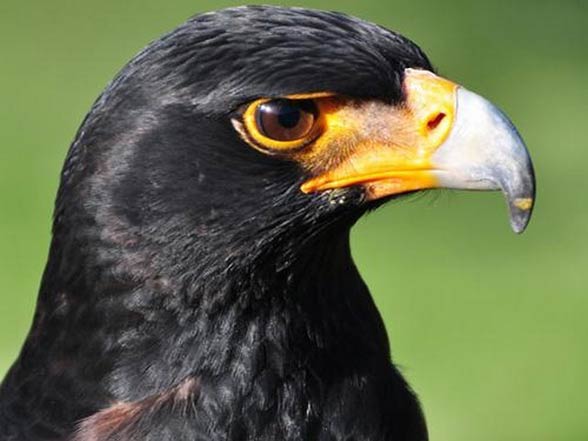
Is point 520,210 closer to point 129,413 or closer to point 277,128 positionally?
point 277,128

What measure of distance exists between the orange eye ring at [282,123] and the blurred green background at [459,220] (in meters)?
3.00

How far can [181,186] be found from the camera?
428 centimetres

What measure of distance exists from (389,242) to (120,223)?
5932 millimetres

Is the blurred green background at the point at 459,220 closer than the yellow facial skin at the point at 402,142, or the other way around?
the yellow facial skin at the point at 402,142

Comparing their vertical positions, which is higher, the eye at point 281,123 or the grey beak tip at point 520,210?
the eye at point 281,123

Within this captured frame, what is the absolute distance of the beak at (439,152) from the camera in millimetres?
4133

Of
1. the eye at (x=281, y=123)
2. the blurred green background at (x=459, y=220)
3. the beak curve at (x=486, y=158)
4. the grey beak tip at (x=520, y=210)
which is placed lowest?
the blurred green background at (x=459, y=220)

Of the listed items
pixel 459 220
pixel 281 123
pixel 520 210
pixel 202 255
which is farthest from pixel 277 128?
pixel 459 220

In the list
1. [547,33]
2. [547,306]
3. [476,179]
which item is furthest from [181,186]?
[547,33]

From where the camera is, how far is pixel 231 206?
4305 millimetres

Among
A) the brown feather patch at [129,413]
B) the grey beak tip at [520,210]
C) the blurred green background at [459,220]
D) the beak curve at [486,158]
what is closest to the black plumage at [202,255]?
the brown feather patch at [129,413]

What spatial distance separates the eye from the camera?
416 cm

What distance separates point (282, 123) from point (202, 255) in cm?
40

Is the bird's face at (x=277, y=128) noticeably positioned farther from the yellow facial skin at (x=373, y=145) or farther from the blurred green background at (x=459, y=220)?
the blurred green background at (x=459, y=220)
